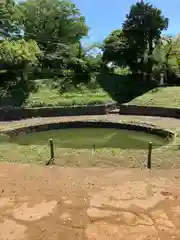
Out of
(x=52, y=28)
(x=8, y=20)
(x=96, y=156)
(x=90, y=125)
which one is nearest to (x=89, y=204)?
(x=96, y=156)

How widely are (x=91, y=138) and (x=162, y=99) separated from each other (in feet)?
26.1

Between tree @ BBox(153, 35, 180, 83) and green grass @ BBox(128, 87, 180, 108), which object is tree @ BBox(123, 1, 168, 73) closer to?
tree @ BBox(153, 35, 180, 83)

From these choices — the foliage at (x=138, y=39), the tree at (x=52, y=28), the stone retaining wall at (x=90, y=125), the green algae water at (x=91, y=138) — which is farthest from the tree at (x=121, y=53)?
the green algae water at (x=91, y=138)

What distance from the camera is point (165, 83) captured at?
24406 millimetres

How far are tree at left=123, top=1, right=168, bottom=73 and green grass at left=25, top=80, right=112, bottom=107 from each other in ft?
17.7

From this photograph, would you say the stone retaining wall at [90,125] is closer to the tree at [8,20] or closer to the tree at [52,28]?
the tree at [52,28]

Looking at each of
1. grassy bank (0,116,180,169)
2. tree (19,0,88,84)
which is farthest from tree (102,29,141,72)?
grassy bank (0,116,180,169)

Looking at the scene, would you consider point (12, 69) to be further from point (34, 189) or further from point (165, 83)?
point (34, 189)

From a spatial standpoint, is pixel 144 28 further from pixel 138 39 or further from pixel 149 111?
pixel 149 111

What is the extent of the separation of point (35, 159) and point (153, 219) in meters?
4.88

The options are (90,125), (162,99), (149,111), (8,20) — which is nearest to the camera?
(90,125)

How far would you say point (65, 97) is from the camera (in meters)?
20.7

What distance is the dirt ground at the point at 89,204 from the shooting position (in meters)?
4.88

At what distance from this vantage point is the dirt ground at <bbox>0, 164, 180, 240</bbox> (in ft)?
16.0
